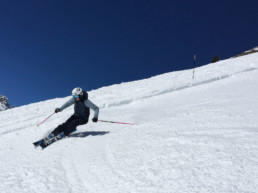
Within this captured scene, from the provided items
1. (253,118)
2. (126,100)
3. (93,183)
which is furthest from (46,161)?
(126,100)

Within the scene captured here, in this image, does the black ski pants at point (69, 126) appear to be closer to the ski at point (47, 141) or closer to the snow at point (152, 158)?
the ski at point (47, 141)

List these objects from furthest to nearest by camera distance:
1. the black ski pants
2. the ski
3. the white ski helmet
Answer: the white ski helmet < the black ski pants < the ski

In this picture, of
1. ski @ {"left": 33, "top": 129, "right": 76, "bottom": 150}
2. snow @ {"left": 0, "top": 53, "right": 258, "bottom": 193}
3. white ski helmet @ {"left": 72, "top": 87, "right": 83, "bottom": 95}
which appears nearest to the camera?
snow @ {"left": 0, "top": 53, "right": 258, "bottom": 193}

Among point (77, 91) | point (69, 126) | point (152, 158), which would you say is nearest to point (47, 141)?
point (69, 126)

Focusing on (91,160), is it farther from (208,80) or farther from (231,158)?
(208,80)

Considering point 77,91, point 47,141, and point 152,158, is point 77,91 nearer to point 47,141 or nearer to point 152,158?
point 47,141

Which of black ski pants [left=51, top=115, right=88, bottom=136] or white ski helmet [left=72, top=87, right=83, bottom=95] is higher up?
white ski helmet [left=72, top=87, right=83, bottom=95]

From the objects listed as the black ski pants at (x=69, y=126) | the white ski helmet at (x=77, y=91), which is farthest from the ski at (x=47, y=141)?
the white ski helmet at (x=77, y=91)

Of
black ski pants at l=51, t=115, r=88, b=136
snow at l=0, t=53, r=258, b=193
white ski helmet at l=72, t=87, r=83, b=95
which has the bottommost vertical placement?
snow at l=0, t=53, r=258, b=193

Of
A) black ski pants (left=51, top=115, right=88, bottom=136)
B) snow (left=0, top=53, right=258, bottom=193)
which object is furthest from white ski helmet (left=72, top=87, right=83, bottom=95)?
snow (left=0, top=53, right=258, bottom=193)

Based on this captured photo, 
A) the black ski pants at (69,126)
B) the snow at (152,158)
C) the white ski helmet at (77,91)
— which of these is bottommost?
the snow at (152,158)

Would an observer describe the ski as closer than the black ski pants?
Yes

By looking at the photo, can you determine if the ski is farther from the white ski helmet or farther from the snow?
the white ski helmet

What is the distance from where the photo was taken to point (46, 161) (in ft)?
16.2
